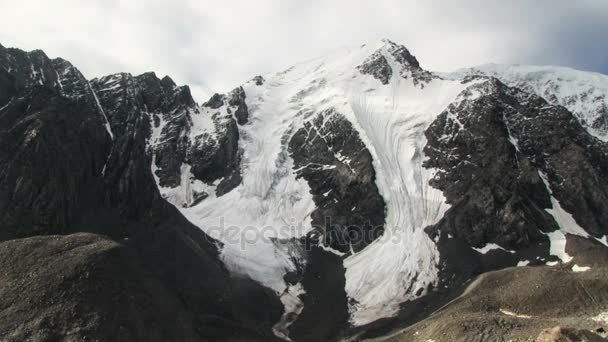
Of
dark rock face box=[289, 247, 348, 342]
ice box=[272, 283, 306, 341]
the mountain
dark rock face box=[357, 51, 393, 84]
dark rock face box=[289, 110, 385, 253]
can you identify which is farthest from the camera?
dark rock face box=[357, 51, 393, 84]

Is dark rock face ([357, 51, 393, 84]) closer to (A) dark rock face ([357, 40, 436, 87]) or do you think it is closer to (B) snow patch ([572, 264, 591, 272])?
(A) dark rock face ([357, 40, 436, 87])

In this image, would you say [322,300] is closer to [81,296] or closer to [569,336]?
[81,296]

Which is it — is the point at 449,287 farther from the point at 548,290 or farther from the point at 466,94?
the point at 466,94

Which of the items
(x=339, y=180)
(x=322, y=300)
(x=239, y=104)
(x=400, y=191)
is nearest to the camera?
(x=322, y=300)

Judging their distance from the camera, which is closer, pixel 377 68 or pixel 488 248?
pixel 488 248

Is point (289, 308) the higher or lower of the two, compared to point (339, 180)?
lower

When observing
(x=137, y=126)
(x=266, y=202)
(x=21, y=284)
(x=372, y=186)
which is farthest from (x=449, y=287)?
(x=137, y=126)

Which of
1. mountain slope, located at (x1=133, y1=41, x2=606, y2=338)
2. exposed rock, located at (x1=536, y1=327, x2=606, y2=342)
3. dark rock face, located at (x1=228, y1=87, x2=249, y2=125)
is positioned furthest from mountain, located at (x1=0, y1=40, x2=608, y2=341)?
exposed rock, located at (x1=536, y1=327, x2=606, y2=342)

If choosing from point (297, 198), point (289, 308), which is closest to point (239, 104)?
point (297, 198)

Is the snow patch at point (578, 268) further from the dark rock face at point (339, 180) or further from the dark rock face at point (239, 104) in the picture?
the dark rock face at point (239, 104)
